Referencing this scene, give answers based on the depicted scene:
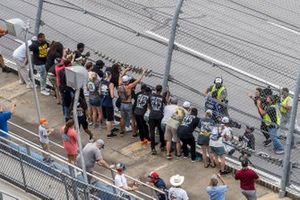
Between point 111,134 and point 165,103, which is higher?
point 165,103

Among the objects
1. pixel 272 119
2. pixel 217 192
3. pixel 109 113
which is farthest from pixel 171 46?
pixel 217 192

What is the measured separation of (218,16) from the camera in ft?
86.4

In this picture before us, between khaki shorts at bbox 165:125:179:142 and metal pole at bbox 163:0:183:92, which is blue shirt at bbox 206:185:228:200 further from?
metal pole at bbox 163:0:183:92

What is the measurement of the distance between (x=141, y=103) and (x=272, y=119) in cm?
282

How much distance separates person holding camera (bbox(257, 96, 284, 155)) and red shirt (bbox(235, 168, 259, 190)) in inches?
87.8

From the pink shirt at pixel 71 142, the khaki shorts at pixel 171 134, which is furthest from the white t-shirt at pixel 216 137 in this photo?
the pink shirt at pixel 71 142

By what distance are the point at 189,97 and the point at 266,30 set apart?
17.0ft

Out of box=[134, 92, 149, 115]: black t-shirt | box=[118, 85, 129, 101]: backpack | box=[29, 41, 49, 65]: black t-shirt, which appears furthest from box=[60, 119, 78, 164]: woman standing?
box=[29, 41, 49, 65]: black t-shirt

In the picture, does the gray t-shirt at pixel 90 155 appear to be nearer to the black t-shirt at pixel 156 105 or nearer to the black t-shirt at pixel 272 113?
the black t-shirt at pixel 156 105

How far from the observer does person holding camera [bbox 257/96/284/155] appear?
67.3 feet

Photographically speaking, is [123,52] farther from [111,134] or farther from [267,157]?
[267,157]

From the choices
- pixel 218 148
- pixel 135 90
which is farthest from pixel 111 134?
pixel 218 148

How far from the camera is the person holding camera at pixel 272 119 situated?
20516mm

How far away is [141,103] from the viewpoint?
20906 mm
